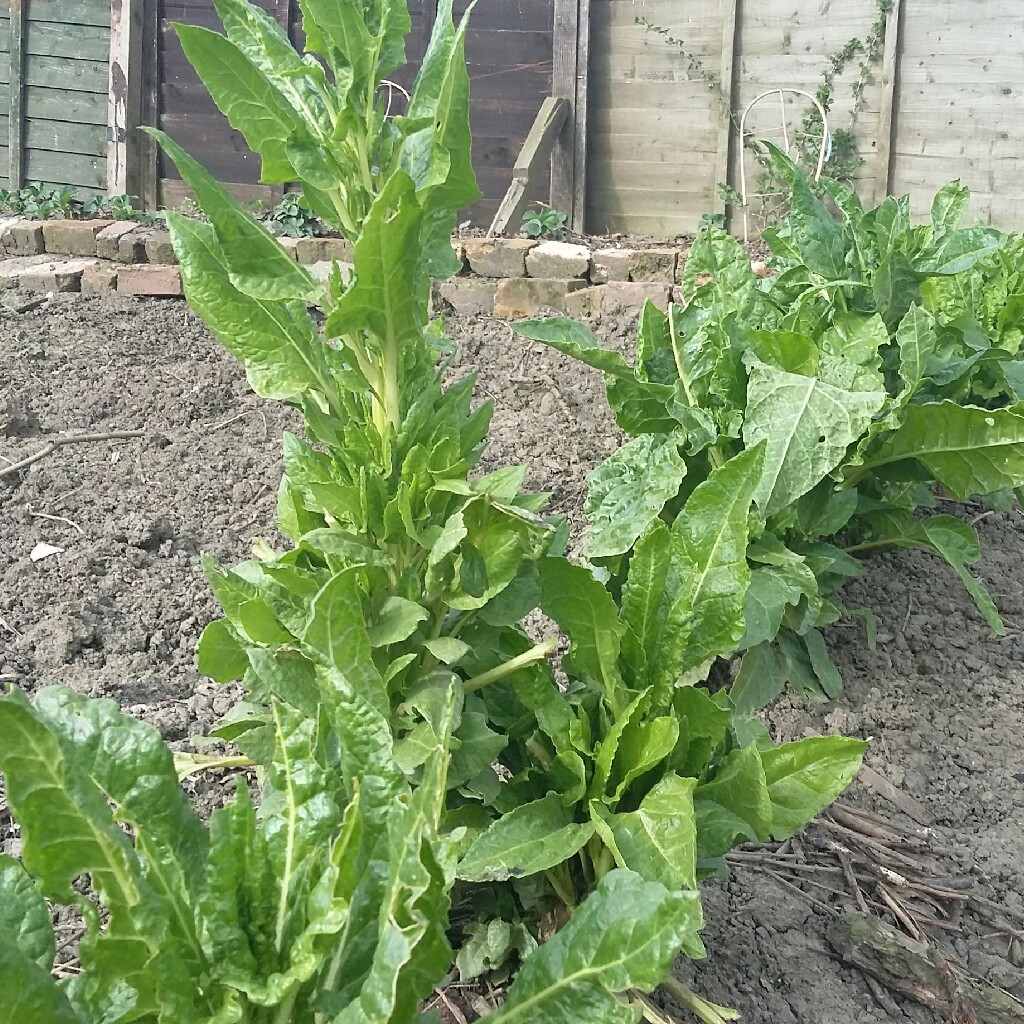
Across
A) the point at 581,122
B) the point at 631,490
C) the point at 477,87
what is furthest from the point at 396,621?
the point at 477,87

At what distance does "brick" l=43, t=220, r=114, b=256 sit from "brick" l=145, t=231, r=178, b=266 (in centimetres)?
38

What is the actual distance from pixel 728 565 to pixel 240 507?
2.02 metres

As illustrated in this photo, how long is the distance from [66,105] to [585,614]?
682cm

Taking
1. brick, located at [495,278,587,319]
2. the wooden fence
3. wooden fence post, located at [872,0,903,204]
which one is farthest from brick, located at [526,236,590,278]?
wooden fence post, located at [872,0,903,204]

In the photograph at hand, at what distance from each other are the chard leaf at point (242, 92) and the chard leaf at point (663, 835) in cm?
100

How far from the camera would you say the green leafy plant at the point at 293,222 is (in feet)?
18.6

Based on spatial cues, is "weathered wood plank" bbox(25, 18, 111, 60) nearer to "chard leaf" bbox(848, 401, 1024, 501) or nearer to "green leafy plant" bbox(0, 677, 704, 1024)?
"chard leaf" bbox(848, 401, 1024, 501)

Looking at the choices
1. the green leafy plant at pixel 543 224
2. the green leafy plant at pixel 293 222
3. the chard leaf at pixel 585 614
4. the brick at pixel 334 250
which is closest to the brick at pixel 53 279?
the brick at pixel 334 250

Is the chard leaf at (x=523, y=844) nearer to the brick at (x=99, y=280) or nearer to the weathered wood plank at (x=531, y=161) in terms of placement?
the brick at (x=99, y=280)

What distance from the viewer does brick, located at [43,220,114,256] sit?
5.09 meters

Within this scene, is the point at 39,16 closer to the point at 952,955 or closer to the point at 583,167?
the point at 583,167

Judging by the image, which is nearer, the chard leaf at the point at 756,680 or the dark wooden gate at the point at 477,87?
the chard leaf at the point at 756,680

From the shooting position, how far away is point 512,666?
140cm

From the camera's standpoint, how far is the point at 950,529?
8.52 feet
